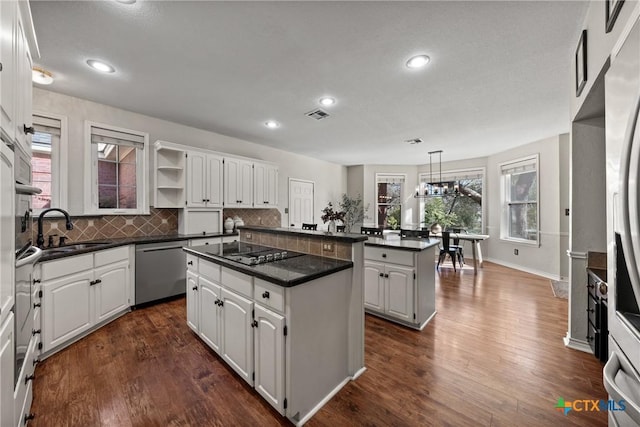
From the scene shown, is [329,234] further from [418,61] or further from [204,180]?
[204,180]

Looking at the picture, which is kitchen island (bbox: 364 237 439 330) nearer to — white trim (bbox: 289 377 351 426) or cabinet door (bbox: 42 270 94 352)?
white trim (bbox: 289 377 351 426)

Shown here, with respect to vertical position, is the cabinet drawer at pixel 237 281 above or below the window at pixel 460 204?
below

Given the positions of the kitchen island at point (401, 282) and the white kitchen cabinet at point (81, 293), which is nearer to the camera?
the white kitchen cabinet at point (81, 293)

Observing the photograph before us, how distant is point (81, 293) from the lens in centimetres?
248

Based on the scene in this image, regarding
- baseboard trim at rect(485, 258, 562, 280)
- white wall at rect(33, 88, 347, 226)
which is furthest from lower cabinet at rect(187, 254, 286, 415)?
baseboard trim at rect(485, 258, 562, 280)

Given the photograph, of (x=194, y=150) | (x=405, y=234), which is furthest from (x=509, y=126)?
(x=194, y=150)

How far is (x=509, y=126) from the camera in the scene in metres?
4.03

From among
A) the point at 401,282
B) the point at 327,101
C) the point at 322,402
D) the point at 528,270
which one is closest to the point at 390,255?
the point at 401,282

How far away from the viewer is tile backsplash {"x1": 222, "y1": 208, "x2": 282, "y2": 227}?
15.3 ft

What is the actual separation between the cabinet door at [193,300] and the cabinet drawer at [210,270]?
0.17m

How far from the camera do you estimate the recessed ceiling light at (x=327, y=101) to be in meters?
3.07

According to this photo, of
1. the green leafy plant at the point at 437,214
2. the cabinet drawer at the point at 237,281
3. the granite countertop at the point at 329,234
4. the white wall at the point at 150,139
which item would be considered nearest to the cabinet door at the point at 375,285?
the granite countertop at the point at 329,234

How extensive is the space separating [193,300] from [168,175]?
2229 millimetres

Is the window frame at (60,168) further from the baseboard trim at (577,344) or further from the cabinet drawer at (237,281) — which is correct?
the baseboard trim at (577,344)
